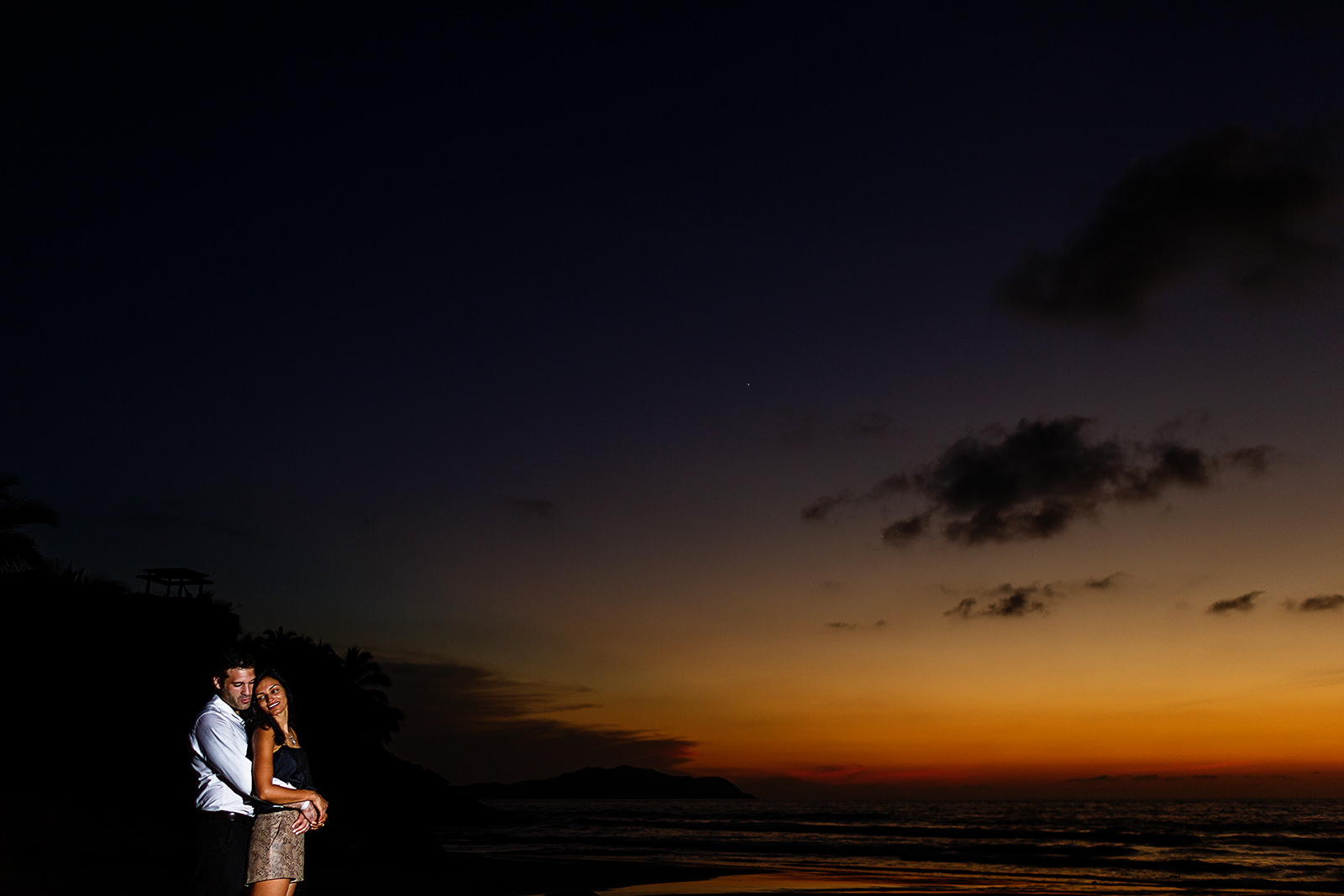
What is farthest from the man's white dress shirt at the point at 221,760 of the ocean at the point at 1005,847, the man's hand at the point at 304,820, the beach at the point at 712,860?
the ocean at the point at 1005,847

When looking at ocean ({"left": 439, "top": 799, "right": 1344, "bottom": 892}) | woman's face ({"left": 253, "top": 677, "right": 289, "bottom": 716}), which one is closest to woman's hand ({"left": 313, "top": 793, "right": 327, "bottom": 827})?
woman's face ({"left": 253, "top": 677, "right": 289, "bottom": 716})

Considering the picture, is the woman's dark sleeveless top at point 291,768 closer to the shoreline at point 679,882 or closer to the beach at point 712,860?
the beach at point 712,860

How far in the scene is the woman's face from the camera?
530cm

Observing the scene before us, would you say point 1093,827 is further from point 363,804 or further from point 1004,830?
point 363,804

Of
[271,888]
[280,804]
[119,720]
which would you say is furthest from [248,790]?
[119,720]

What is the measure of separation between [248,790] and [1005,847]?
46564 millimetres

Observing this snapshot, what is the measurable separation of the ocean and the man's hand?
27394 millimetres

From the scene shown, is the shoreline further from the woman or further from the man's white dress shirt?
the man's white dress shirt

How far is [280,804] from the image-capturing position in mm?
5137

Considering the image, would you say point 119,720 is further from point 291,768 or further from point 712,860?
point 291,768

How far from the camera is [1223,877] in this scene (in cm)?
3216

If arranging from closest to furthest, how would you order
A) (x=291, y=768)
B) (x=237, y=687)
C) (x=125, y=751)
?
(x=237, y=687), (x=291, y=768), (x=125, y=751)

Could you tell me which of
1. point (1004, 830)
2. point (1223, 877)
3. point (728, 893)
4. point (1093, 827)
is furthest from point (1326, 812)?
point (728, 893)

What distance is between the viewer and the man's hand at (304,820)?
17.5ft
